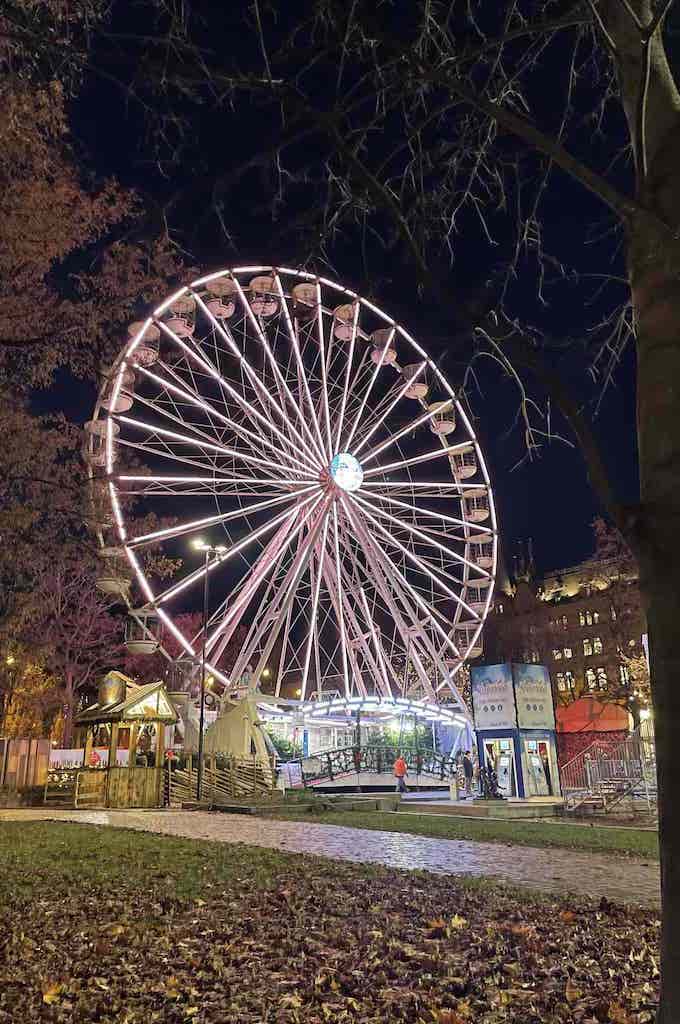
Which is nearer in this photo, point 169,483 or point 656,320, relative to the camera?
point 656,320

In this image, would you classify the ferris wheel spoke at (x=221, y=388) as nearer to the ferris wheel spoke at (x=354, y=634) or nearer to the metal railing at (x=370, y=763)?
the ferris wheel spoke at (x=354, y=634)

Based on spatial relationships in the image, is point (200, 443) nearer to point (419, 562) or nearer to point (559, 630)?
point (419, 562)

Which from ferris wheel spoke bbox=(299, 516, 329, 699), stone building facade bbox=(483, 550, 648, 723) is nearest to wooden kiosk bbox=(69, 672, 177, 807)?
ferris wheel spoke bbox=(299, 516, 329, 699)

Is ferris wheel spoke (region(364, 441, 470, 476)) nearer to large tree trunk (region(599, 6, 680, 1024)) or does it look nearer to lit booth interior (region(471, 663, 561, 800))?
lit booth interior (region(471, 663, 561, 800))

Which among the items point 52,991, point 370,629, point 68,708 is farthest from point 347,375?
point 68,708

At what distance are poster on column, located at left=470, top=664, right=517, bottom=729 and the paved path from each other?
25.8ft

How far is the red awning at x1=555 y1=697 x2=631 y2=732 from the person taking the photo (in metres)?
43.2

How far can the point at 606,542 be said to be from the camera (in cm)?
4262

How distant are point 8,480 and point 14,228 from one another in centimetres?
388

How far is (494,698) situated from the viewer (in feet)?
76.5

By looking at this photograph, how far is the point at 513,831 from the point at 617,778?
27.0 ft

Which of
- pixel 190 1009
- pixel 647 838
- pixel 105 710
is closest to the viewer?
pixel 190 1009

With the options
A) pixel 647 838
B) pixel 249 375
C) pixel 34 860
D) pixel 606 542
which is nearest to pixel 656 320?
pixel 34 860

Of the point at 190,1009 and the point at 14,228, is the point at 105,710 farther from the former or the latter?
the point at 190,1009
